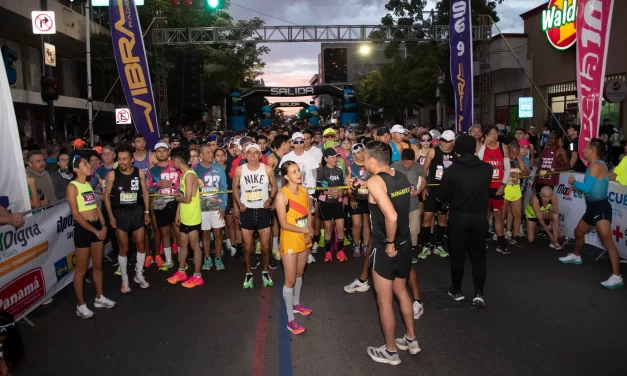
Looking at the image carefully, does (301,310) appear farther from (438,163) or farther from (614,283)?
(614,283)

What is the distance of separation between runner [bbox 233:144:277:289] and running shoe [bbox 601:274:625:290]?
4635 mm

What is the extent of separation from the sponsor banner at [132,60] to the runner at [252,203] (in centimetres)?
411

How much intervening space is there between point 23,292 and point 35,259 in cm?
48

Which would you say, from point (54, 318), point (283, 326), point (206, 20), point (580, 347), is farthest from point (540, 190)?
point (206, 20)

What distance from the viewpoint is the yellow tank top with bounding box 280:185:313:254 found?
17.6ft

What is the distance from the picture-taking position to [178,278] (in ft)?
23.6

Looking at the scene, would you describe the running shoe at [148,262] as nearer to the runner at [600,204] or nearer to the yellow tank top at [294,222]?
the yellow tank top at [294,222]

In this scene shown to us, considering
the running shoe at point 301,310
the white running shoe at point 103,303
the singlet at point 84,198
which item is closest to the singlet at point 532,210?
the running shoe at point 301,310

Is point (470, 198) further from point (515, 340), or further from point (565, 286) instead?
point (565, 286)

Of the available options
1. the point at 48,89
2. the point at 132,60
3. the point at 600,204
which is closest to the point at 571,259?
the point at 600,204

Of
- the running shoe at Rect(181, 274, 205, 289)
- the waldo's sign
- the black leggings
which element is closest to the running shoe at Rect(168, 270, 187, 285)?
the running shoe at Rect(181, 274, 205, 289)

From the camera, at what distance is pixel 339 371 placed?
4445 millimetres

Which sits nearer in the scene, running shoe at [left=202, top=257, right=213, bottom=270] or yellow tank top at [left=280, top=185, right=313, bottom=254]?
yellow tank top at [left=280, top=185, right=313, bottom=254]

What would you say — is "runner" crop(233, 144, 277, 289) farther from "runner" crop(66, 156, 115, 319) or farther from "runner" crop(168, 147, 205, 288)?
"runner" crop(66, 156, 115, 319)
